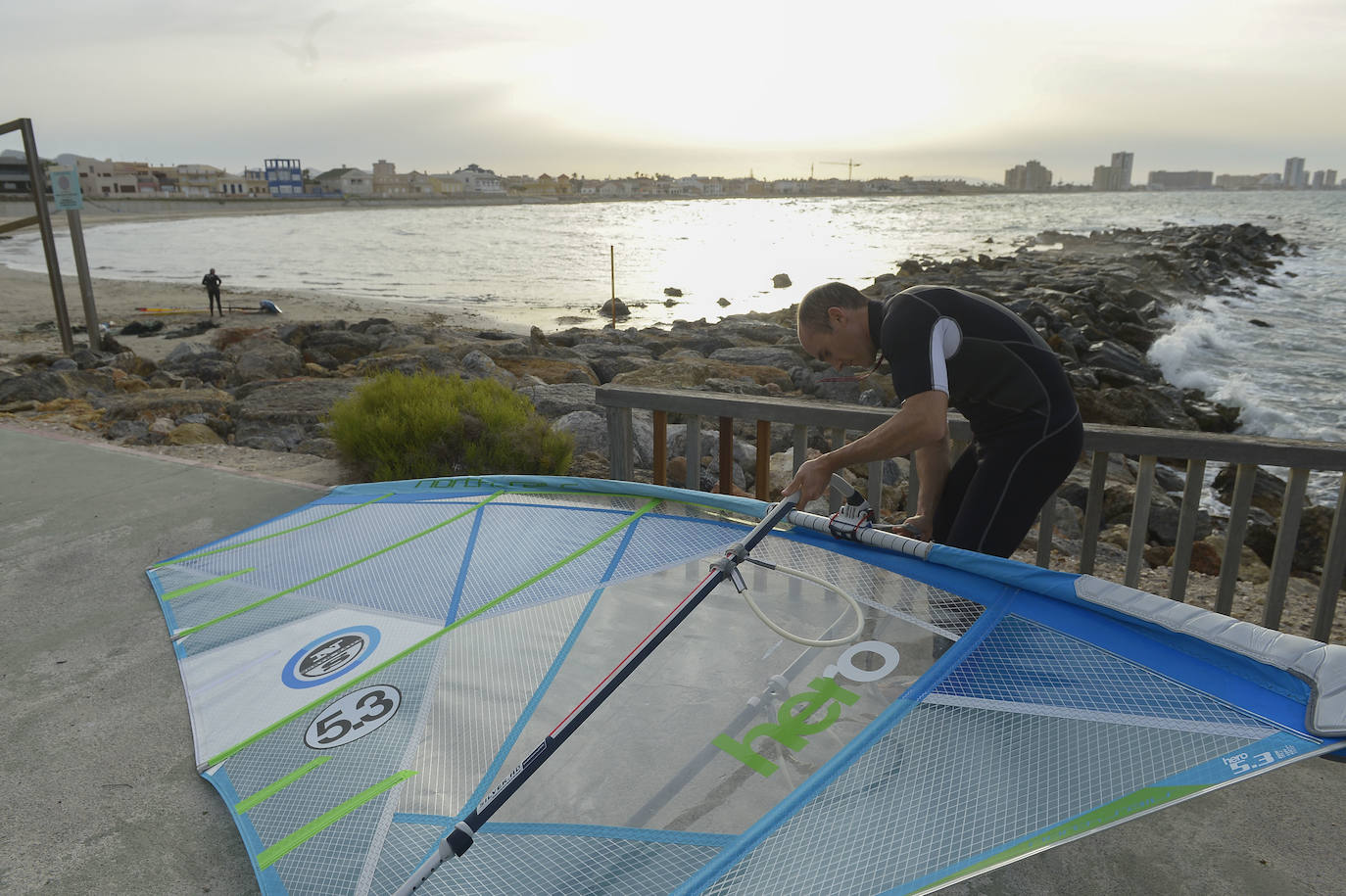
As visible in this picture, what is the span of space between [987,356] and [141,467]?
6.40 metres

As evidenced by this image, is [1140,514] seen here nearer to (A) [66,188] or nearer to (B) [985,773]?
(B) [985,773]

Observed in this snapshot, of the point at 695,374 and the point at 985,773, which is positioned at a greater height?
the point at 985,773

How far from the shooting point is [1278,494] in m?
9.12

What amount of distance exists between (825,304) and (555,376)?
9.76 m

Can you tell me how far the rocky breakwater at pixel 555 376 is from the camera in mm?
8391

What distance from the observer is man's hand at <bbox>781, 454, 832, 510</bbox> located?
2.89 metres

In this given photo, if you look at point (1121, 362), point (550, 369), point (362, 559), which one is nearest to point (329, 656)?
point (362, 559)

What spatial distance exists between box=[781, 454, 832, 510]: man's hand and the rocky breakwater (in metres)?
4.22

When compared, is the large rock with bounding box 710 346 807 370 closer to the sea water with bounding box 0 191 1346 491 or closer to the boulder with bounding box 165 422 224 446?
the sea water with bounding box 0 191 1346 491

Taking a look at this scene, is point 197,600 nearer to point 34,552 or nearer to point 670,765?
point 34,552

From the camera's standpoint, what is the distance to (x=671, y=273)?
3869cm

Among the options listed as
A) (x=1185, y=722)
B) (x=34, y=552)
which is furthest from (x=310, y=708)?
(x=34, y=552)

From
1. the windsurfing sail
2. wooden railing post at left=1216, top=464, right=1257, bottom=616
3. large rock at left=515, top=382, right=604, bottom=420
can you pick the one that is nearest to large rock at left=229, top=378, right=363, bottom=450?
large rock at left=515, top=382, right=604, bottom=420

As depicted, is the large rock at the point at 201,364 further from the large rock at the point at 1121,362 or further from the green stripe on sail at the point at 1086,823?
the large rock at the point at 1121,362
